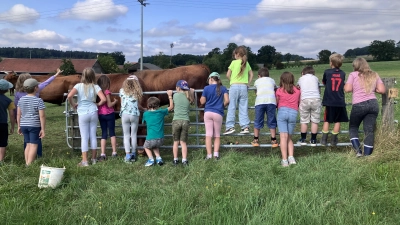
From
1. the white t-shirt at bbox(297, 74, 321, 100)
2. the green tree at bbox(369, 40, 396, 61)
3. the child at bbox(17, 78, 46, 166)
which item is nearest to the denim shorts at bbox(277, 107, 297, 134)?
the white t-shirt at bbox(297, 74, 321, 100)

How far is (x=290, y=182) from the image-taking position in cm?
418


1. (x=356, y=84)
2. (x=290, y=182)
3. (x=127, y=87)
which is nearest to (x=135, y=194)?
(x=290, y=182)

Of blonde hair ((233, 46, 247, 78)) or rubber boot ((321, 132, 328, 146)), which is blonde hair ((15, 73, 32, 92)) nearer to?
blonde hair ((233, 46, 247, 78))

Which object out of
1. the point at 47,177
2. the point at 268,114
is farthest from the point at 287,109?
the point at 47,177

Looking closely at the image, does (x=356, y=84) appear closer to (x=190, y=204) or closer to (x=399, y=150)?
(x=399, y=150)

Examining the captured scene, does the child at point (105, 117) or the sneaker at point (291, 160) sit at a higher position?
the child at point (105, 117)

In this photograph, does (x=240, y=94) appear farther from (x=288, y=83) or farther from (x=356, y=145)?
(x=356, y=145)

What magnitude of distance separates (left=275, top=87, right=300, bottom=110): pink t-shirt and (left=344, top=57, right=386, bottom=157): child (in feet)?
2.60

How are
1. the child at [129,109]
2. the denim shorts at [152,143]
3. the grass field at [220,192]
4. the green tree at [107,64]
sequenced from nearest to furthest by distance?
the grass field at [220,192] → the denim shorts at [152,143] → the child at [129,109] → the green tree at [107,64]

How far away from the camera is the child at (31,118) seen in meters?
5.33

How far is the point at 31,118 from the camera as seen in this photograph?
537cm

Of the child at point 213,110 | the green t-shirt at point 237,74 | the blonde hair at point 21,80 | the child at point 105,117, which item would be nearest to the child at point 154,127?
the child at point 213,110

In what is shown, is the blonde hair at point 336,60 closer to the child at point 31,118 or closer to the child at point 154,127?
the child at point 154,127

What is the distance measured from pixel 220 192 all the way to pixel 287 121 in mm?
2098
